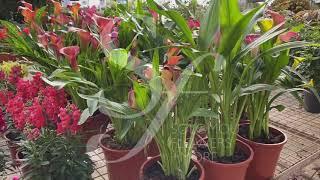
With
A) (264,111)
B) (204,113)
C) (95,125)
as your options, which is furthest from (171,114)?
(95,125)

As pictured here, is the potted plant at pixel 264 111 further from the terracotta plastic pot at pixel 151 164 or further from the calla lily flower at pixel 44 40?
the calla lily flower at pixel 44 40

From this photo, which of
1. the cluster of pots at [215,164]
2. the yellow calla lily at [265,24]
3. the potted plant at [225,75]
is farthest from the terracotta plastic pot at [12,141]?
the yellow calla lily at [265,24]

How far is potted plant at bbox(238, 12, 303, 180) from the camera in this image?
164 cm

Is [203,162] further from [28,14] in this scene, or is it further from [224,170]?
[28,14]

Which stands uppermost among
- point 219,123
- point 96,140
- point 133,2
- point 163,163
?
point 133,2

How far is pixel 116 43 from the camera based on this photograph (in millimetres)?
1835

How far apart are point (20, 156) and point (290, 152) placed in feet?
5.77

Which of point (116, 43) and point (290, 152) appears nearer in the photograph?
point (116, 43)

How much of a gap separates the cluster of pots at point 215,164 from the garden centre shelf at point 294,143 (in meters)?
0.25

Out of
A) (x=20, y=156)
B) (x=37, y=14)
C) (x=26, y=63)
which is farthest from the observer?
(x=37, y=14)

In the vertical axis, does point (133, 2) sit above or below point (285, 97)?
above

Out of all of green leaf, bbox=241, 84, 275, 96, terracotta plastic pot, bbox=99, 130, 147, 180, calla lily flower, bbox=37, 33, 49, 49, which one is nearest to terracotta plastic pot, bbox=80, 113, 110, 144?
terracotta plastic pot, bbox=99, 130, 147, 180

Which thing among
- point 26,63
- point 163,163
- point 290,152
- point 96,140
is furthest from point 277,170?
point 26,63

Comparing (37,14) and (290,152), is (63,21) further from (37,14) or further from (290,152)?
(290,152)
